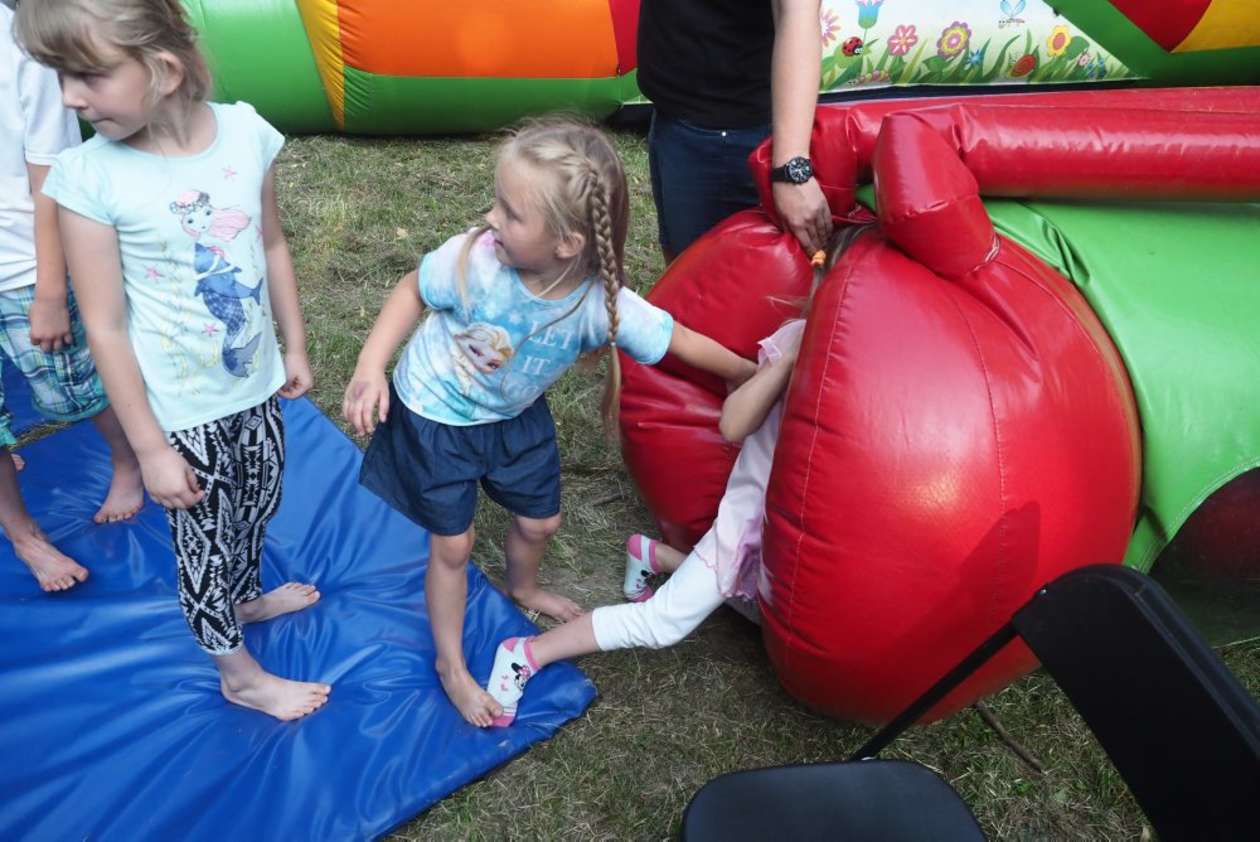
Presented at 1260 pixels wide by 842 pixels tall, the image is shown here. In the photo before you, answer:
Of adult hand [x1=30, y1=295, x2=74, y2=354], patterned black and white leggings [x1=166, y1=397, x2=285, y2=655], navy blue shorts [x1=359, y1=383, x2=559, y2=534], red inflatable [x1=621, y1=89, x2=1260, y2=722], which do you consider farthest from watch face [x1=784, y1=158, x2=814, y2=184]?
adult hand [x1=30, y1=295, x2=74, y2=354]

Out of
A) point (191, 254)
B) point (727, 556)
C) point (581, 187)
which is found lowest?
point (727, 556)

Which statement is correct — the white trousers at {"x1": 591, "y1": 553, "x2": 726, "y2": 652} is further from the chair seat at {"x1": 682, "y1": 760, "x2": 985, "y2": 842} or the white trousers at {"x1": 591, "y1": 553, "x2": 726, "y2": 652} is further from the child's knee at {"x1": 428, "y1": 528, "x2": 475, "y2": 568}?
the chair seat at {"x1": 682, "y1": 760, "x2": 985, "y2": 842}

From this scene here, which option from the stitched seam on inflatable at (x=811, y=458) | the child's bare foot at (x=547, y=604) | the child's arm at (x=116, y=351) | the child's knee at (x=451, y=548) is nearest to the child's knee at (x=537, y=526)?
the child's knee at (x=451, y=548)

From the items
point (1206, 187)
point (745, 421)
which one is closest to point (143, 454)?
point (745, 421)

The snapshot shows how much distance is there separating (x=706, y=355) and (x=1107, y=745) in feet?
2.91

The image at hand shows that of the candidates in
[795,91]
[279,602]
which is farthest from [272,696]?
[795,91]

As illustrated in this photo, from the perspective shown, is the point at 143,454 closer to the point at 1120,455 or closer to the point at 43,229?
the point at 43,229

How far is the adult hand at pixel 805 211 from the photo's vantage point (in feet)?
6.21

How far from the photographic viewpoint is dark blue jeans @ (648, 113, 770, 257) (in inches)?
83.4

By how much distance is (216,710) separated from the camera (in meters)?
1.99

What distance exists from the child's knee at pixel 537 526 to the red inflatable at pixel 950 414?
0.45 metres

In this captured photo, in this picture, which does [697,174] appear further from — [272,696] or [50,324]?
[272,696]

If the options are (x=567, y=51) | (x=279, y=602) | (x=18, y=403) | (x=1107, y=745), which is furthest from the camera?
(x=567, y=51)

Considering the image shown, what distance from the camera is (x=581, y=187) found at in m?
1.44
